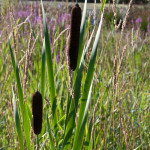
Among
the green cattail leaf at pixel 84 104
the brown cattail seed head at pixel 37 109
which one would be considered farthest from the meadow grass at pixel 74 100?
the brown cattail seed head at pixel 37 109

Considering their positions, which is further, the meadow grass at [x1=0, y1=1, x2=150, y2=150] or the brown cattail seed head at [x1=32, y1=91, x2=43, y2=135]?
the meadow grass at [x1=0, y1=1, x2=150, y2=150]

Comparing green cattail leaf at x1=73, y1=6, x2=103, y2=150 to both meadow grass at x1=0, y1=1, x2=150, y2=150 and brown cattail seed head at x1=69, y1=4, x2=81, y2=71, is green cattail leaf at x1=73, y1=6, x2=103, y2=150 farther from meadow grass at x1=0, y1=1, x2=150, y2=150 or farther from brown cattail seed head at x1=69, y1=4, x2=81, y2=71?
brown cattail seed head at x1=69, y1=4, x2=81, y2=71

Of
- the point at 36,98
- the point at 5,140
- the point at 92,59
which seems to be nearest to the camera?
the point at 36,98

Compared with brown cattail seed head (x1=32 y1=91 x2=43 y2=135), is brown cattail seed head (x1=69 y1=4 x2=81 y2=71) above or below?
above

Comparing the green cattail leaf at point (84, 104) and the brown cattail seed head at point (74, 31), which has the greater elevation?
the brown cattail seed head at point (74, 31)

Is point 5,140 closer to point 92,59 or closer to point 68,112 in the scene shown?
point 68,112

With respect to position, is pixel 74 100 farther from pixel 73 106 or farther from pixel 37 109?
pixel 37 109

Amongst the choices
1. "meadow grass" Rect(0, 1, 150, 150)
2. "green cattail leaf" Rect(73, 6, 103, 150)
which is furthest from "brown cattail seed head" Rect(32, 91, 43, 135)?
"green cattail leaf" Rect(73, 6, 103, 150)

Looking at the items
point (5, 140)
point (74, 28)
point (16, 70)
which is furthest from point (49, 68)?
point (5, 140)

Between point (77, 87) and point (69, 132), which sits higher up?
point (77, 87)

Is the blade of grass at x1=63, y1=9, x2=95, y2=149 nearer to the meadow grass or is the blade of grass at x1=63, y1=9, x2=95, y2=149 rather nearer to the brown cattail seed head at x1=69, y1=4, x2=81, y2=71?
the meadow grass

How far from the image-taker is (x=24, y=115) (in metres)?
0.94

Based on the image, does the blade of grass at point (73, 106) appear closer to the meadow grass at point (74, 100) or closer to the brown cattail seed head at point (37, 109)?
the meadow grass at point (74, 100)

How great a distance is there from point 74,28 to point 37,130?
32cm
